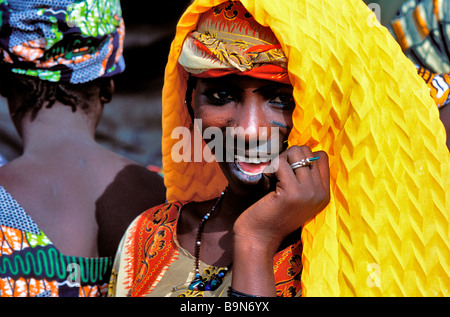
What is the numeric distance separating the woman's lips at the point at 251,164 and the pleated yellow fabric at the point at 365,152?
0.47ft

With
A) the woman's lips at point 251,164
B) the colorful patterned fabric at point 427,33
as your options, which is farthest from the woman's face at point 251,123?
the colorful patterned fabric at point 427,33

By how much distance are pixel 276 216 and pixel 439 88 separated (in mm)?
983

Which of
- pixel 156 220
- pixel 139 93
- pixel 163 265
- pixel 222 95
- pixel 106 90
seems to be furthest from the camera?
pixel 139 93

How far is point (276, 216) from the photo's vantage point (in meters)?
2.11

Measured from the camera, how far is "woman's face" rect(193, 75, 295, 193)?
222 centimetres

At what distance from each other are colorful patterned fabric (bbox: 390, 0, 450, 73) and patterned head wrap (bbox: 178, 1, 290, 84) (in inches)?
50.8

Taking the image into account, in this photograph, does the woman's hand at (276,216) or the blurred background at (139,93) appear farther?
the blurred background at (139,93)

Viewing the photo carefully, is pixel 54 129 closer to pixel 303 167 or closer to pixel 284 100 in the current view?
pixel 284 100

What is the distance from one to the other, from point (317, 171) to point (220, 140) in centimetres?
38

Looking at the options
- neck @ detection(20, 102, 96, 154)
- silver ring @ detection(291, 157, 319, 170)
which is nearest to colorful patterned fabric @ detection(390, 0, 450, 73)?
silver ring @ detection(291, 157, 319, 170)

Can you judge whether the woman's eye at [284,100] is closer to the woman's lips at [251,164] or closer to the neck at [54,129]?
the woman's lips at [251,164]

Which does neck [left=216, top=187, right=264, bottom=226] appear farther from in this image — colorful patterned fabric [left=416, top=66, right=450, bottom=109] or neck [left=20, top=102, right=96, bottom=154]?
neck [left=20, top=102, right=96, bottom=154]

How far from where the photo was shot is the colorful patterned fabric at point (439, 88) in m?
2.65

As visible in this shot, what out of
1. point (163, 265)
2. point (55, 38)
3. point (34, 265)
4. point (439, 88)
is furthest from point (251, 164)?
point (55, 38)
